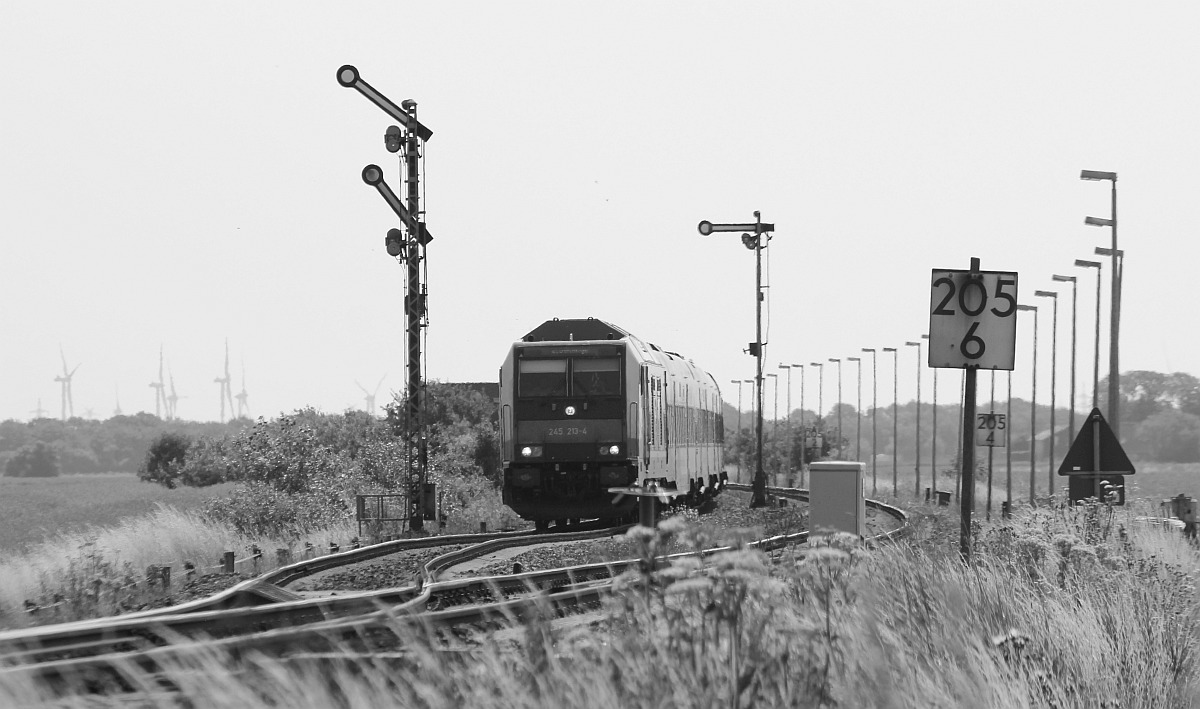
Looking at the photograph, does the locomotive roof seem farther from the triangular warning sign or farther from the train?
the triangular warning sign

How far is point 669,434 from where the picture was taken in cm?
2808

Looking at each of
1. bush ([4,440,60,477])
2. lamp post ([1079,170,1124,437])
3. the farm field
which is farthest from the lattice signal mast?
bush ([4,440,60,477])

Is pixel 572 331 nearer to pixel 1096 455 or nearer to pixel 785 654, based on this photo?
pixel 1096 455

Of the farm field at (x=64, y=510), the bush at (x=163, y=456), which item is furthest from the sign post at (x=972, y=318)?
the bush at (x=163, y=456)

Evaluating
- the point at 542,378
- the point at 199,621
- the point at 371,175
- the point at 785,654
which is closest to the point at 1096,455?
the point at 542,378

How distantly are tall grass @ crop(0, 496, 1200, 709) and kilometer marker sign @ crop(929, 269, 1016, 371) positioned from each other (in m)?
2.78

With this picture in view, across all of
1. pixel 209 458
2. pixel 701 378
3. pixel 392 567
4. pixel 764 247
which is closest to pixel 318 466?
pixel 701 378

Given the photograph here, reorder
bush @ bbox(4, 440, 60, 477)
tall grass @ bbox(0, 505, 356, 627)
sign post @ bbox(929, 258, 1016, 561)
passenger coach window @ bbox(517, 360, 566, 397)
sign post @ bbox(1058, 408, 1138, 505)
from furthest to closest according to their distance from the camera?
bush @ bbox(4, 440, 60, 477), passenger coach window @ bbox(517, 360, 566, 397), sign post @ bbox(1058, 408, 1138, 505), tall grass @ bbox(0, 505, 356, 627), sign post @ bbox(929, 258, 1016, 561)

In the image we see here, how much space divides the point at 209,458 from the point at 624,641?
278 ft

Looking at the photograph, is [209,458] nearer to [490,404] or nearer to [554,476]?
[490,404]

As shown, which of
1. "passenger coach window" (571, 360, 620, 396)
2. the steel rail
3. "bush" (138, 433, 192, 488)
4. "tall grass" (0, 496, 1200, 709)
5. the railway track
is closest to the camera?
"tall grass" (0, 496, 1200, 709)

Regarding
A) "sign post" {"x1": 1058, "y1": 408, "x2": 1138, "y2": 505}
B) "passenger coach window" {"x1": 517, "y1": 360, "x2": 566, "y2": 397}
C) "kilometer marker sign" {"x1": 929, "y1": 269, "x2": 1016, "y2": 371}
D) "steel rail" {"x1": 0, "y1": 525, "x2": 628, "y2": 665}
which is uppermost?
"kilometer marker sign" {"x1": 929, "y1": 269, "x2": 1016, "y2": 371}

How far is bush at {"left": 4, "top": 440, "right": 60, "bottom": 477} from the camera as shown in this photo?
143250mm

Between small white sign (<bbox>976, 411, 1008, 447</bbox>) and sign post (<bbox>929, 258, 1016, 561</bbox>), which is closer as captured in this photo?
sign post (<bbox>929, 258, 1016, 561</bbox>)
